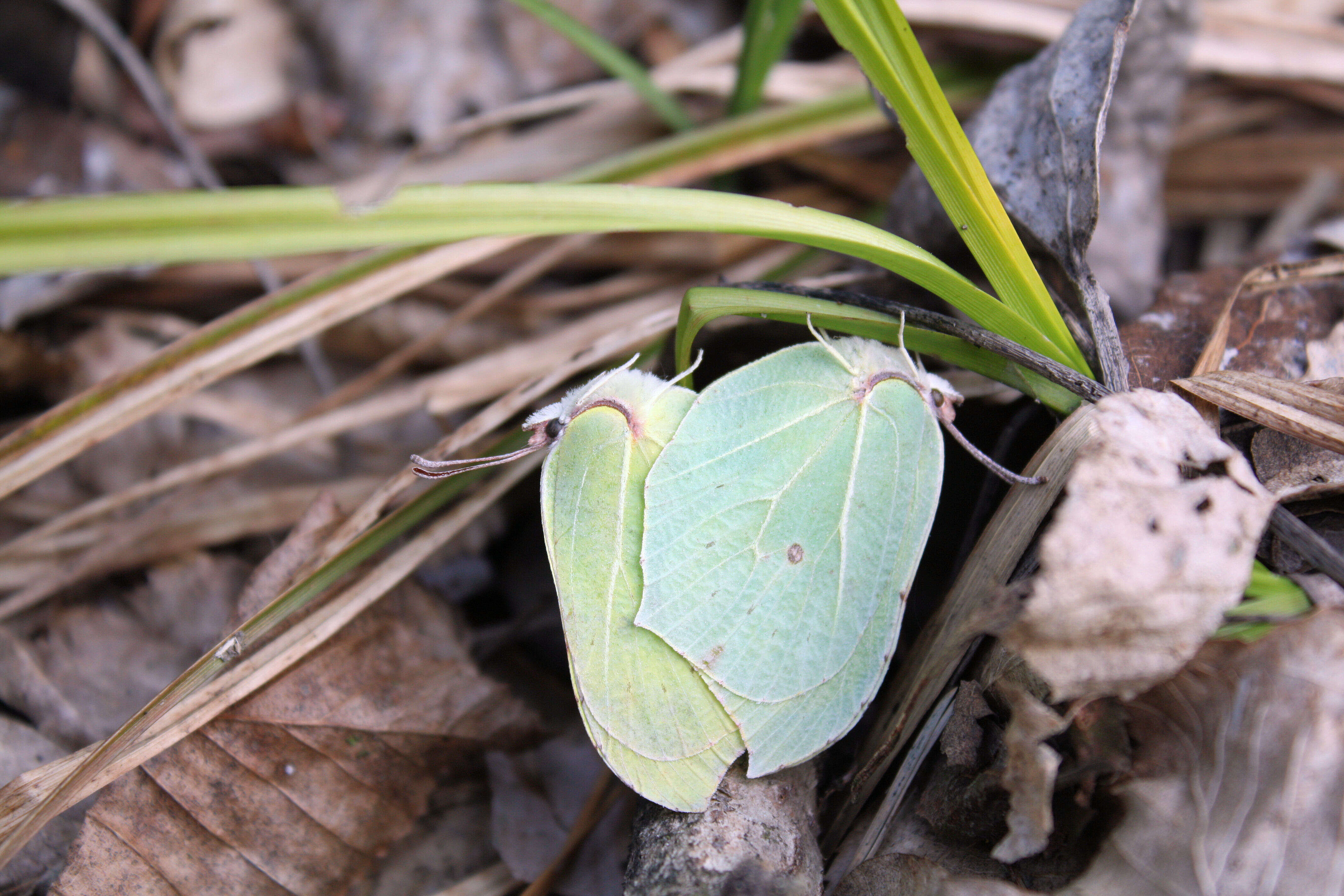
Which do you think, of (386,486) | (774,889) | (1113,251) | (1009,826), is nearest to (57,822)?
(386,486)

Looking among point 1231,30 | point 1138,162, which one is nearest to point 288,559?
point 1138,162

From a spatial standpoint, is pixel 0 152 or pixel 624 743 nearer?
pixel 624 743

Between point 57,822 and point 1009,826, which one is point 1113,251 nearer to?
point 1009,826

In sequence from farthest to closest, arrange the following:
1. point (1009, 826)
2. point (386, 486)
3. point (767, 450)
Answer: point (386, 486)
point (767, 450)
point (1009, 826)

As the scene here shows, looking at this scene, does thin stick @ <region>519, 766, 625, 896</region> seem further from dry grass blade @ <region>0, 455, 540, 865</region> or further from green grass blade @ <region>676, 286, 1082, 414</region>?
green grass blade @ <region>676, 286, 1082, 414</region>

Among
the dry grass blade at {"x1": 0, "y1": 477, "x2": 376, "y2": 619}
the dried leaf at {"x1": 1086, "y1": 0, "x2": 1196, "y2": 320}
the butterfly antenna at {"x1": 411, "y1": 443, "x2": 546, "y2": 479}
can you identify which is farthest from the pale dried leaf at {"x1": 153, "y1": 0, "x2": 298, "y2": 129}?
the dried leaf at {"x1": 1086, "y1": 0, "x2": 1196, "y2": 320}

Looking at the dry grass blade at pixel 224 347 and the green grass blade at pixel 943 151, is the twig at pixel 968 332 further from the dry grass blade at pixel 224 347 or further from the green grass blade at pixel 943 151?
the dry grass blade at pixel 224 347
